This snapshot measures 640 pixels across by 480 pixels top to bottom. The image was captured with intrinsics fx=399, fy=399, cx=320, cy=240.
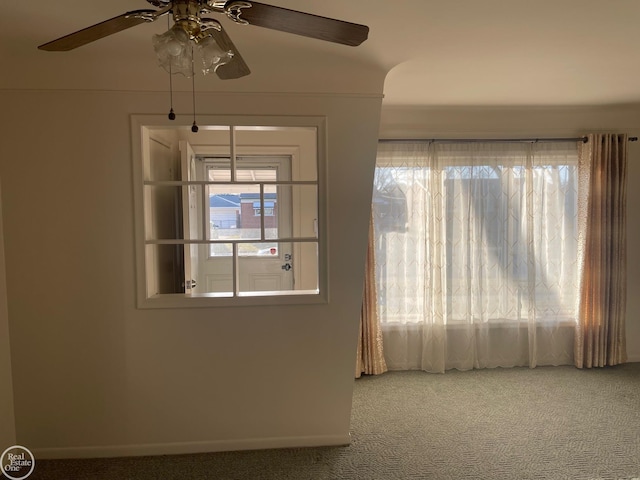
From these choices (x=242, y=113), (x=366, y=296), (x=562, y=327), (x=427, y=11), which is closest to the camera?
(x=427, y=11)

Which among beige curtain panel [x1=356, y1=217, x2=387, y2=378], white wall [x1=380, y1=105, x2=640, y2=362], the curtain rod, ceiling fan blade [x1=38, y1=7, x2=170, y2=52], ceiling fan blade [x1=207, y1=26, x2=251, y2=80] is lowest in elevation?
beige curtain panel [x1=356, y1=217, x2=387, y2=378]

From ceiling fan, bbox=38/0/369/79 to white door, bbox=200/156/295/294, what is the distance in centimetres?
243

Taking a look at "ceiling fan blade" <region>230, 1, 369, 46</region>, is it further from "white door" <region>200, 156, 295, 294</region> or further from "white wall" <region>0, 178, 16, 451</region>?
"white door" <region>200, 156, 295, 294</region>

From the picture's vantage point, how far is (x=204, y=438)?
2363mm

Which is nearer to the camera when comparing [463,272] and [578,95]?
[578,95]

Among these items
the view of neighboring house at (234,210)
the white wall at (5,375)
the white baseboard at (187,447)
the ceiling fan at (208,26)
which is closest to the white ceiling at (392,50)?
the ceiling fan at (208,26)

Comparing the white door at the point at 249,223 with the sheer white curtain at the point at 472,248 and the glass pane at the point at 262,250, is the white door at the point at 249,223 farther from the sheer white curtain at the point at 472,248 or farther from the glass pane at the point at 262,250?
the sheer white curtain at the point at 472,248

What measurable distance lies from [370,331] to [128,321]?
1.85 metres

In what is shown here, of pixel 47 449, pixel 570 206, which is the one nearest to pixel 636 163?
pixel 570 206

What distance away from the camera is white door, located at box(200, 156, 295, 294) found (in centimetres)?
363

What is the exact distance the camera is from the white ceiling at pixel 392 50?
1.62 meters

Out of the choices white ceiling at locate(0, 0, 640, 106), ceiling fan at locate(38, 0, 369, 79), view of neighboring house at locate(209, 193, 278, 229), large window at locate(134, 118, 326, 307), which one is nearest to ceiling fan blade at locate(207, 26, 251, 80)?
ceiling fan at locate(38, 0, 369, 79)

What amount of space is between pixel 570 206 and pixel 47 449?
163 inches

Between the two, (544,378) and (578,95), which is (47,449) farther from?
(578,95)
